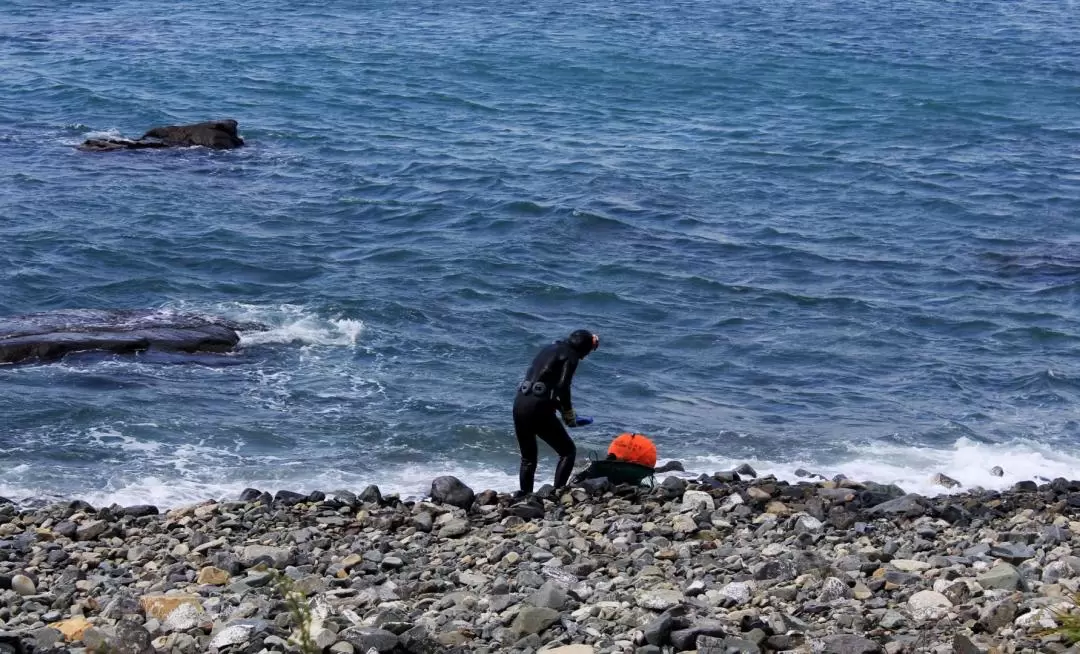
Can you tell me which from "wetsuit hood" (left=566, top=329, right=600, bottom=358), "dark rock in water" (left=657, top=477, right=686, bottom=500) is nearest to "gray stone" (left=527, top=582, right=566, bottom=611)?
"dark rock in water" (left=657, top=477, right=686, bottom=500)

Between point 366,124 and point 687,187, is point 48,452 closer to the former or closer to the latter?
point 687,187

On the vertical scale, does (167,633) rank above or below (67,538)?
above

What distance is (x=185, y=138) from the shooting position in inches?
1271

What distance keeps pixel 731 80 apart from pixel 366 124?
11.2 meters

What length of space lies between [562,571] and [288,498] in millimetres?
3964

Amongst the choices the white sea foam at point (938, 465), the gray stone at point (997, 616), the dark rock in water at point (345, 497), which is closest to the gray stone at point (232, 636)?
the dark rock in water at point (345, 497)

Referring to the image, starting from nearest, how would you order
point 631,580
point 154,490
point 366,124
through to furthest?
point 631,580, point 154,490, point 366,124

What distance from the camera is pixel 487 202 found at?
92.8ft

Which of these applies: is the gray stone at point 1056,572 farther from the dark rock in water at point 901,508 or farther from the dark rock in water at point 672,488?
the dark rock in water at point 672,488

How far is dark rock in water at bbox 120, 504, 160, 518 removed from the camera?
13.6 meters

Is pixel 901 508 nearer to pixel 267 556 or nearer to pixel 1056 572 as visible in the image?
pixel 1056 572

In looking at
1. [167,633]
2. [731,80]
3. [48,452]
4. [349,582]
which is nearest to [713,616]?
[349,582]

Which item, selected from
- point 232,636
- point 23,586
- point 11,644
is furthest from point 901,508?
point 11,644

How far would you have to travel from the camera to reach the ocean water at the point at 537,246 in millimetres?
17281
